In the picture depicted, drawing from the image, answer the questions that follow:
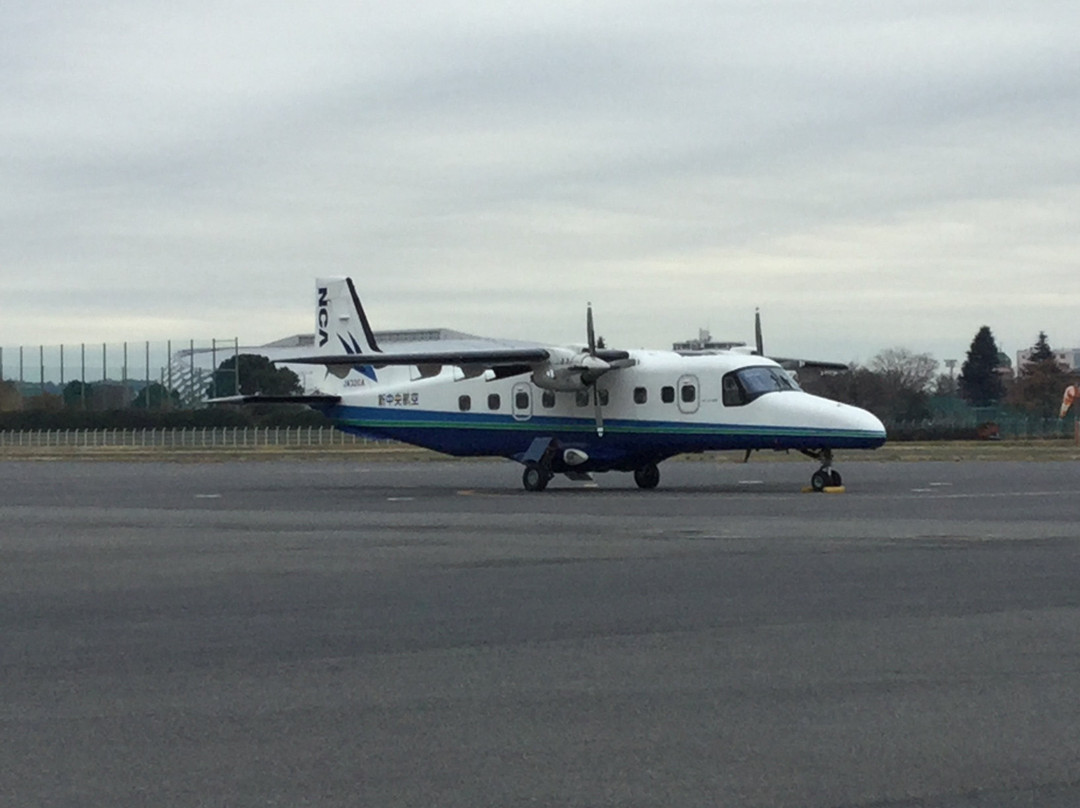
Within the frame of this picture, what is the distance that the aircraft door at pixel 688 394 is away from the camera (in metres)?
31.2

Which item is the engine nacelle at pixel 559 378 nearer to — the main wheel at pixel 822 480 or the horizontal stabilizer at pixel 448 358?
the horizontal stabilizer at pixel 448 358

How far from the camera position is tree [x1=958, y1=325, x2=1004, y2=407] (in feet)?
424

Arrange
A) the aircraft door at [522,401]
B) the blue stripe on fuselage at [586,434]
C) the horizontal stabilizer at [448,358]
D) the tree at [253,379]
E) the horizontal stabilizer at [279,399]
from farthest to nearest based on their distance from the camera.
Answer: the tree at [253,379], the horizontal stabilizer at [279,399], the aircraft door at [522,401], the horizontal stabilizer at [448,358], the blue stripe on fuselage at [586,434]

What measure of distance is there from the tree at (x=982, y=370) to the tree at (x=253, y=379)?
58540mm

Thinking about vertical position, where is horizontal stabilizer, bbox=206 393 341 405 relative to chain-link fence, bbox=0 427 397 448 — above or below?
above

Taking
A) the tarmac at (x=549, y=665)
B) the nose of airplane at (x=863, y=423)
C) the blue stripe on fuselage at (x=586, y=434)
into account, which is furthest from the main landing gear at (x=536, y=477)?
the tarmac at (x=549, y=665)

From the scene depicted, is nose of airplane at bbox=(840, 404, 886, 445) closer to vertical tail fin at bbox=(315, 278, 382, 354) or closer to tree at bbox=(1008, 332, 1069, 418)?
vertical tail fin at bbox=(315, 278, 382, 354)

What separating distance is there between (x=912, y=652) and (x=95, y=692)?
4.76 meters

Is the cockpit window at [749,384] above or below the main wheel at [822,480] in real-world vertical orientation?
above

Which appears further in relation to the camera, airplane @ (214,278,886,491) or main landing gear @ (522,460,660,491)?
main landing gear @ (522,460,660,491)

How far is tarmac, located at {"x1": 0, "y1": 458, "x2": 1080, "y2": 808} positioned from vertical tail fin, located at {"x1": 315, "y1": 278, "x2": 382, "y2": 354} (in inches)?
659

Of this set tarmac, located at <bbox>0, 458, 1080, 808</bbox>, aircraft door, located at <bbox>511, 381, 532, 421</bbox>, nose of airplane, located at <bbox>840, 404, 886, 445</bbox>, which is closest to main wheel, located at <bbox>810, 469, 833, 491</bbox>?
nose of airplane, located at <bbox>840, 404, 886, 445</bbox>

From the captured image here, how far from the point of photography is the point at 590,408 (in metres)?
32.5

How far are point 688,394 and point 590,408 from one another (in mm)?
2248
